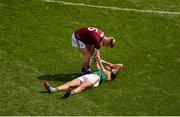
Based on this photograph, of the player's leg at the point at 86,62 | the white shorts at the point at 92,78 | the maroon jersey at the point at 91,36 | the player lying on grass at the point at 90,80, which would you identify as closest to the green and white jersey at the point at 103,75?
the player lying on grass at the point at 90,80

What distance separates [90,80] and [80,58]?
2473 millimetres

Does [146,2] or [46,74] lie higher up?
[146,2]

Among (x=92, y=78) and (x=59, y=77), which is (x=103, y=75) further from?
(x=59, y=77)

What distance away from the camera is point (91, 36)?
51.0ft

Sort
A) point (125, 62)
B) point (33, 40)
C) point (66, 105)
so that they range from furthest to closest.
A: point (33, 40)
point (125, 62)
point (66, 105)

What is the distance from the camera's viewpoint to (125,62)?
56.1 feet

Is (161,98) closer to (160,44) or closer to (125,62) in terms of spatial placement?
(125,62)

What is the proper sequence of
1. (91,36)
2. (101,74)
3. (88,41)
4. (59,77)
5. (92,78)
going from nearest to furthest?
(92,78) → (101,74) → (91,36) → (88,41) → (59,77)

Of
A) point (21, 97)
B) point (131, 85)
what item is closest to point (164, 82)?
point (131, 85)

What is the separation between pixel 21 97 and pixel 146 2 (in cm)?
974

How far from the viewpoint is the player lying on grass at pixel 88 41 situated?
50.8ft

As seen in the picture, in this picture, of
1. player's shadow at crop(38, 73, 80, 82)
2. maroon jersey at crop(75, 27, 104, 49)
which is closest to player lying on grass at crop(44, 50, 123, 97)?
maroon jersey at crop(75, 27, 104, 49)

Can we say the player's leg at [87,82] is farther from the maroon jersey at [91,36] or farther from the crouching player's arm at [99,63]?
the maroon jersey at [91,36]

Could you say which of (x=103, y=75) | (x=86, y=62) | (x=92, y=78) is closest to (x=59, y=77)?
(x=86, y=62)
